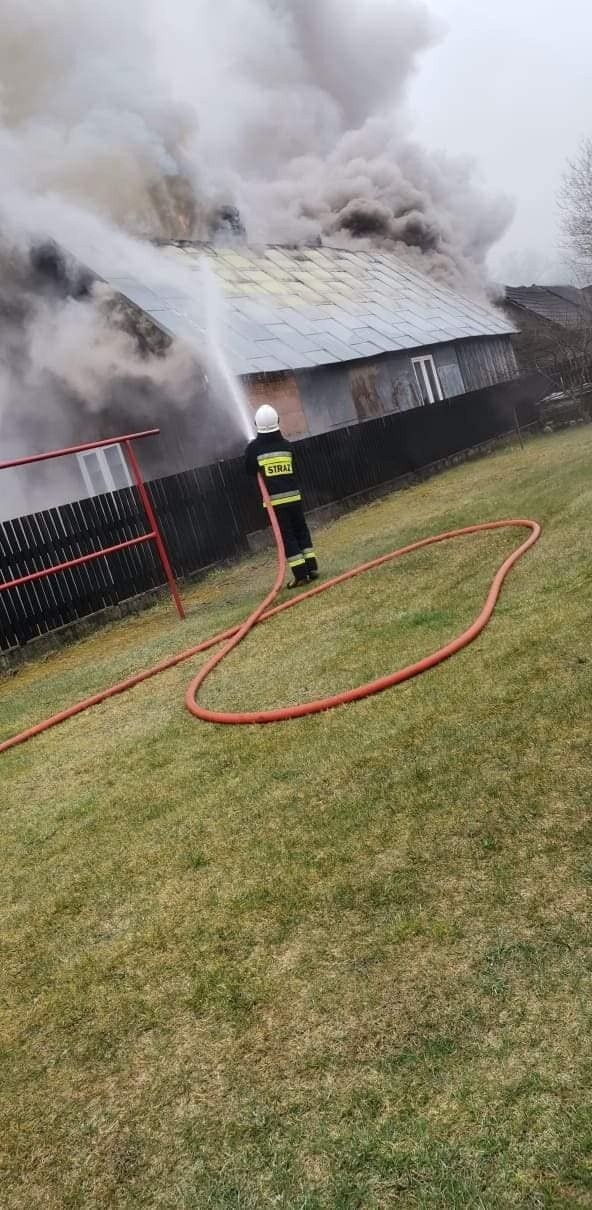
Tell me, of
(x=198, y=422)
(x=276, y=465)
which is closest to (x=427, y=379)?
(x=198, y=422)

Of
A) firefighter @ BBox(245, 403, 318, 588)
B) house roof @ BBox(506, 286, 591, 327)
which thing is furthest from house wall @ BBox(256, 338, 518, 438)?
house roof @ BBox(506, 286, 591, 327)

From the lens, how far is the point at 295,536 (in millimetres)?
7645

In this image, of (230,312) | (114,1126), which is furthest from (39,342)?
(114,1126)

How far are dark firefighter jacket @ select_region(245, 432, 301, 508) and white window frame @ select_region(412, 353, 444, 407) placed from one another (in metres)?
12.5

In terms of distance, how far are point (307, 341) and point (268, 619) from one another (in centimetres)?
1071

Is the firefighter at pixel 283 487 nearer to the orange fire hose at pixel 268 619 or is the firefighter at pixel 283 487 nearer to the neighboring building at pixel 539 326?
the orange fire hose at pixel 268 619

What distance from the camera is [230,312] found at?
50.2 ft

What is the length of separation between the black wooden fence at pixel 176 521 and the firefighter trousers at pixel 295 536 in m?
2.42

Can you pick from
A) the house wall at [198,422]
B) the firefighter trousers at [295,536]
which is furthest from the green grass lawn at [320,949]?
the house wall at [198,422]

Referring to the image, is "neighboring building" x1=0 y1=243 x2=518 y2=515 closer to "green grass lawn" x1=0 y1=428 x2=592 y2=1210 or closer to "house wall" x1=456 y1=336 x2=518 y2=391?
"house wall" x1=456 y1=336 x2=518 y2=391

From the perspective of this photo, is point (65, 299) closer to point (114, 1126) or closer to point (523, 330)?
point (114, 1126)

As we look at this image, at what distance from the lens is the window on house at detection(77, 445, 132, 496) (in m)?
13.5

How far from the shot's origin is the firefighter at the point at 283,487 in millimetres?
7605

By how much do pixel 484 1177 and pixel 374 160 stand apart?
97.6 ft
